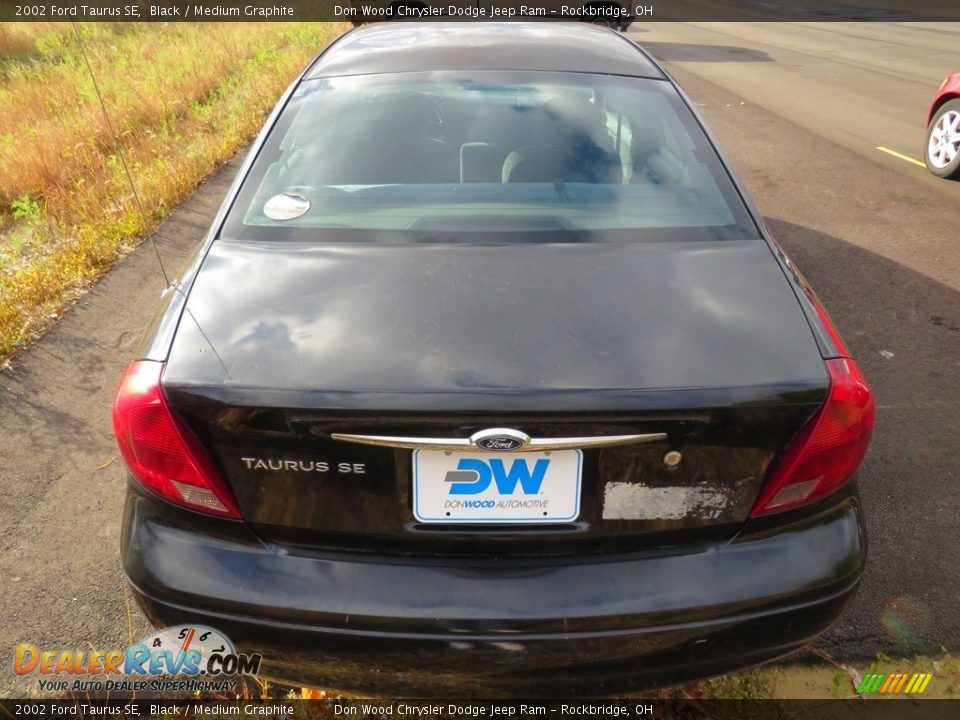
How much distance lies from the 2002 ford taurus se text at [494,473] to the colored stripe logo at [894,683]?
0.66 meters

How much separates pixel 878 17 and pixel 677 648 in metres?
29.1

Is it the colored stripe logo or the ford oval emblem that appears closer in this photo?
the ford oval emblem

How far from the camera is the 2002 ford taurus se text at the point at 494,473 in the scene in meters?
1.75

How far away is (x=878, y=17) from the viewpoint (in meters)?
25.5

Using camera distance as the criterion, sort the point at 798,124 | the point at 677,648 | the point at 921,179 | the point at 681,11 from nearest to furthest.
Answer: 1. the point at 677,648
2. the point at 921,179
3. the point at 798,124
4. the point at 681,11

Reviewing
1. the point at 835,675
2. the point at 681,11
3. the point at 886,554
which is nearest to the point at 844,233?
the point at 886,554

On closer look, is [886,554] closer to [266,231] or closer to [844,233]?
[266,231]

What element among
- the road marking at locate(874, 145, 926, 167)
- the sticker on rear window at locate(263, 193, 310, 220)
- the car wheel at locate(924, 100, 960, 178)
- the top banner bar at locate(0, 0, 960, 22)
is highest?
the top banner bar at locate(0, 0, 960, 22)

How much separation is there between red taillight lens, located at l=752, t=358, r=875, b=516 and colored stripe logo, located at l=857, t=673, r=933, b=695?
0.90 metres

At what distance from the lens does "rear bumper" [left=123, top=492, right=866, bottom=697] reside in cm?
181

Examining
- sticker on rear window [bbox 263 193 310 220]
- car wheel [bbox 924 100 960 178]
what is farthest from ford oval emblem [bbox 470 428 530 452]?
car wheel [bbox 924 100 960 178]

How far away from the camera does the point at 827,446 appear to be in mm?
1858

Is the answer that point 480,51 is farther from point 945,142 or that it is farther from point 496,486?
point 945,142

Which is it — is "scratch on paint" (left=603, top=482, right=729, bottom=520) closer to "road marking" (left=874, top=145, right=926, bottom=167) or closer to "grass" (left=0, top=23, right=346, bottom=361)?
"grass" (left=0, top=23, right=346, bottom=361)
